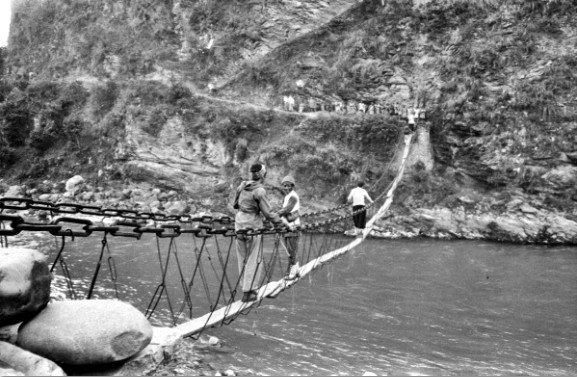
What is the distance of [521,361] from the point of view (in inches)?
182

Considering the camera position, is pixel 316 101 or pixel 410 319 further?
pixel 316 101

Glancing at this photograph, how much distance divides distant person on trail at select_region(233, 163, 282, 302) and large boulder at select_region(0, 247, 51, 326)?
1.74 metres

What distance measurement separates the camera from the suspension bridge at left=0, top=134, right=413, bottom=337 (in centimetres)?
320

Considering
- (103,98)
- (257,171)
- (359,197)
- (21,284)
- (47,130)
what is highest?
(103,98)

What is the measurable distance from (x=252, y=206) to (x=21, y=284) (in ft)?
7.28

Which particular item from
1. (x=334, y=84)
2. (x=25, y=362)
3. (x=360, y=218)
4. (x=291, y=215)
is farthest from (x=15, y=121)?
(x=25, y=362)

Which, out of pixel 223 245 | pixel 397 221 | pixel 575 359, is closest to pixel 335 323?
pixel 575 359

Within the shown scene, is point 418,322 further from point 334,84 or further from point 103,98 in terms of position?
point 103,98

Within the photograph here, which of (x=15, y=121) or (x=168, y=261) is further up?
(x=15, y=121)

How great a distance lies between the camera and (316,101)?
16.3m

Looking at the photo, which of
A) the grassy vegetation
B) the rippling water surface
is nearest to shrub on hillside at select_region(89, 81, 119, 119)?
the grassy vegetation

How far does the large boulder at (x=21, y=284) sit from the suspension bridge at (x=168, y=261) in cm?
22

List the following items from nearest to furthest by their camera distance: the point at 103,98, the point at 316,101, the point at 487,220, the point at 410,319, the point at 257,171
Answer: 1. the point at 257,171
2. the point at 410,319
3. the point at 487,220
4. the point at 316,101
5. the point at 103,98

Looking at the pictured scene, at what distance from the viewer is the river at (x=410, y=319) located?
4.45m
